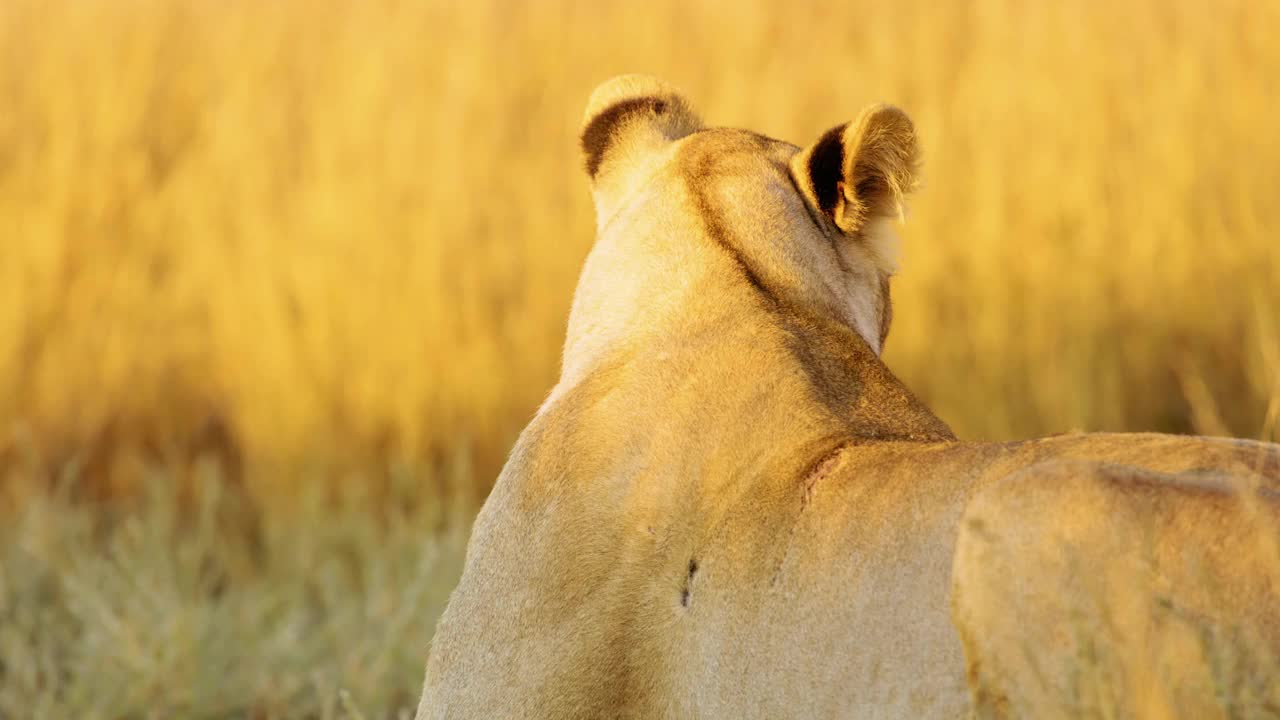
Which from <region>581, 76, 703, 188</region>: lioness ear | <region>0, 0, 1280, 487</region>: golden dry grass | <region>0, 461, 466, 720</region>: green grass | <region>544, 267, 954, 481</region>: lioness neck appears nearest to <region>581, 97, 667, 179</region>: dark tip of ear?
<region>581, 76, 703, 188</region>: lioness ear

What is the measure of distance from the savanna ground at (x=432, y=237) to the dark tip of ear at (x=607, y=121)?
1.99 meters

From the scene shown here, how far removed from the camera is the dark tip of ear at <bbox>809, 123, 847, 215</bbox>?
98.3 inches

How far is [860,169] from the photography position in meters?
2.53

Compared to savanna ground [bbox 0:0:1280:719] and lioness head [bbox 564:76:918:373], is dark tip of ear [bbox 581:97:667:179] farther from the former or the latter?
savanna ground [bbox 0:0:1280:719]

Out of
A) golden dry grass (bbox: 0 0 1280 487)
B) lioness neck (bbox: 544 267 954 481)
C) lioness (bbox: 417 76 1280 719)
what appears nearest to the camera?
lioness (bbox: 417 76 1280 719)

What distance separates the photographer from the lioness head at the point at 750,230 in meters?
2.37

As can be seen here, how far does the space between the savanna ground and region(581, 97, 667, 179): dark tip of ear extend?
6.52ft

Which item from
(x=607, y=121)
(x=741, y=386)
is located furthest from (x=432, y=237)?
(x=741, y=386)

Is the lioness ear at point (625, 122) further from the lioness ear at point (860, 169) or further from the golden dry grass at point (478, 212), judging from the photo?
the golden dry grass at point (478, 212)

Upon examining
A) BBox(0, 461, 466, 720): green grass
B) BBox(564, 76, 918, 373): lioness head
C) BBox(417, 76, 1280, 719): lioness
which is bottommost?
BBox(0, 461, 466, 720): green grass

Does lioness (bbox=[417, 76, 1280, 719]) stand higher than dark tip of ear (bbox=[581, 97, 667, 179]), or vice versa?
dark tip of ear (bbox=[581, 97, 667, 179])

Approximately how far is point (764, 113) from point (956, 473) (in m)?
4.23

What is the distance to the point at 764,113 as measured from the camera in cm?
581

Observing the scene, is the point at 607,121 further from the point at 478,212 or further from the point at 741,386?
the point at 478,212
